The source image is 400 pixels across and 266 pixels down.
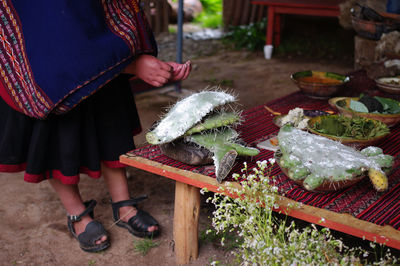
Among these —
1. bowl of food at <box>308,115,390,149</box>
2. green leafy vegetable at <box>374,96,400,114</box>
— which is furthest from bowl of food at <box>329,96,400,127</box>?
bowl of food at <box>308,115,390,149</box>

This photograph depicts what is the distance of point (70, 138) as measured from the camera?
2.08m

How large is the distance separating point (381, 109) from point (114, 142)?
1381mm

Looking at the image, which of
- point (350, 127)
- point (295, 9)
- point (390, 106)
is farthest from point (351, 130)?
point (295, 9)

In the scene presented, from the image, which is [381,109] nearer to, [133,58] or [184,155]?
[184,155]

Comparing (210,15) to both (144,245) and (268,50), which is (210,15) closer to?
(268,50)

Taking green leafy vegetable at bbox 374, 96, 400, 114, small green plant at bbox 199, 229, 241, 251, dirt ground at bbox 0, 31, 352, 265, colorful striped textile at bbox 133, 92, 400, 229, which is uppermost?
green leafy vegetable at bbox 374, 96, 400, 114

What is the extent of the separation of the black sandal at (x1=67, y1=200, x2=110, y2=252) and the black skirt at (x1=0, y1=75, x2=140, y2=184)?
0.99ft

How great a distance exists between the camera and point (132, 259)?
2.24 m

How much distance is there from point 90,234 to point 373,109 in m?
1.62

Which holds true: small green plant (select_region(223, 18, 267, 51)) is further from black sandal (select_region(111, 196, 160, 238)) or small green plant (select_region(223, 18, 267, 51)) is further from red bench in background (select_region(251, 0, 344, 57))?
black sandal (select_region(111, 196, 160, 238))

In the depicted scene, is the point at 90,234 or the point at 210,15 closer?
the point at 90,234

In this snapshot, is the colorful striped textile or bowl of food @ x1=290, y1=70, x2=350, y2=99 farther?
bowl of food @ x1=290, y1=70, x2=350, y2=99

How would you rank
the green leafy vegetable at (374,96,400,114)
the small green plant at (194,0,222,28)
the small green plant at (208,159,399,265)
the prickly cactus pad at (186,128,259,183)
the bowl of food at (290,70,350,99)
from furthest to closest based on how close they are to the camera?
the small green plant at (194,0,222,28), the bowl of food at (290,70,350,99), the green leafy vegetable at (374,96,400,114), the prickly cactus pad at (186,128,259,183), the small green plant at (208,159,399,265)

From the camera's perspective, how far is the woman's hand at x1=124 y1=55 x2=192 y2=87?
1.93 metres
